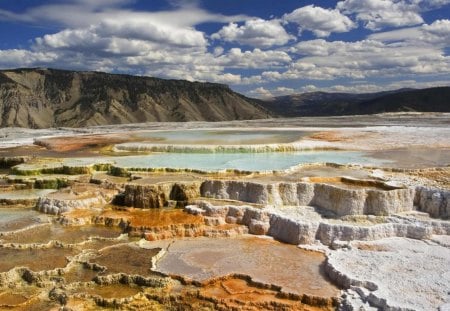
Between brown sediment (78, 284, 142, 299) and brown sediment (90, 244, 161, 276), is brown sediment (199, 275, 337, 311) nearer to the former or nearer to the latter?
brown sediment (78, 284, 142, 299)

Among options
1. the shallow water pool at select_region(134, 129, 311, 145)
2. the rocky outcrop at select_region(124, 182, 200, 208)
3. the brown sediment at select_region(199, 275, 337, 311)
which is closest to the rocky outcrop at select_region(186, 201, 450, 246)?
the rocky outcrop at select_region(124, 182, 200, 208)

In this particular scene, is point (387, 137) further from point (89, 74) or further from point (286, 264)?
point (89, 74)

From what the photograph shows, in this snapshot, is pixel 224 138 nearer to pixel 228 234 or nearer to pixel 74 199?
pixel 74 199

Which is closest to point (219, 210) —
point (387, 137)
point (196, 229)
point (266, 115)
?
point (196, 229)

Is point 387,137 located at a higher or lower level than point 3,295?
higher

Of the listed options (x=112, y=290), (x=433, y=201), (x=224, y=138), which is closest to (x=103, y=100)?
(x=224, y=138)
